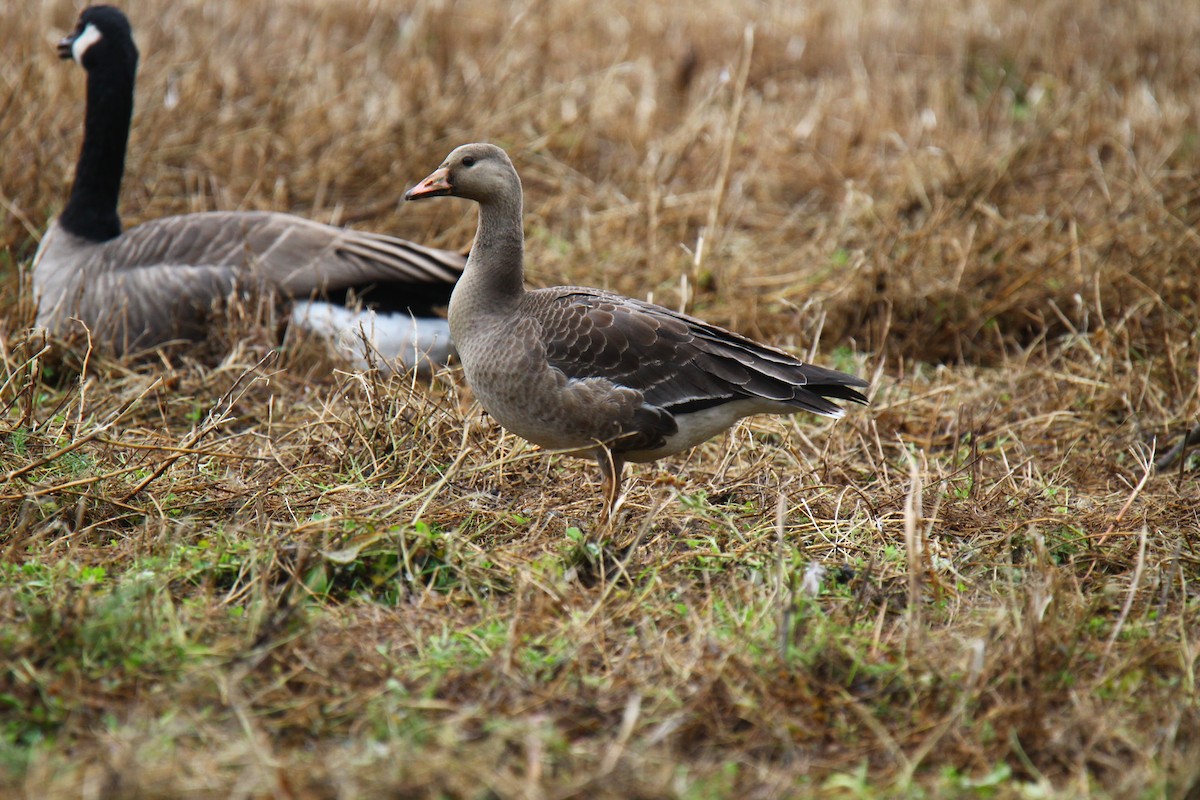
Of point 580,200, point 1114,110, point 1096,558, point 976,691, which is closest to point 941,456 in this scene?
point 1096,558

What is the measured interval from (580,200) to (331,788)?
551 centimetres

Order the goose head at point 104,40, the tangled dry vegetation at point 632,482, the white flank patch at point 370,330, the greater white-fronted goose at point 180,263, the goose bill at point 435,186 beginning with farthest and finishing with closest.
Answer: the goose head at point 104,40, the greater white-fronted goose at point 180,263, the white flank patch at point 370,330, the goose bill at point 435,186, the tangled dry vegetation at point 632,482

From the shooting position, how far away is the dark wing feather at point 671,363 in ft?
13.8

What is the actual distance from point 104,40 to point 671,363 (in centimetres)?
395

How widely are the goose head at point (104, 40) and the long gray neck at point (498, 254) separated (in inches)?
119

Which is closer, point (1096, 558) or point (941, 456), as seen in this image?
point (1096, 558)

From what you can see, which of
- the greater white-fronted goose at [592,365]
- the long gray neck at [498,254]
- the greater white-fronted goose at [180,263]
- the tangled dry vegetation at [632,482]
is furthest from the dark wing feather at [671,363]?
the greater white-fronted goose at [180,263]

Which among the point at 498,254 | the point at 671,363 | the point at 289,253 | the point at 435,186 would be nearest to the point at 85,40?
the point at 289,253

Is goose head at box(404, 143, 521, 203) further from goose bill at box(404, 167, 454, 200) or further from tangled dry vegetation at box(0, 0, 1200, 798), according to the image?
tangled dry vegetation at box(0, 0, 1200, 798)

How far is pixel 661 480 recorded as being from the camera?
188 inches

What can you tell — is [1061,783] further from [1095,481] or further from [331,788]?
[1095,481]

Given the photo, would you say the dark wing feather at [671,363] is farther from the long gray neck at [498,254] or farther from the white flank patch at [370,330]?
the white flank patch at [370,330]

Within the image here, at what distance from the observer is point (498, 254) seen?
4.41m

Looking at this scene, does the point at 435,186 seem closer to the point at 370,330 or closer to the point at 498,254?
the point at 498,254
